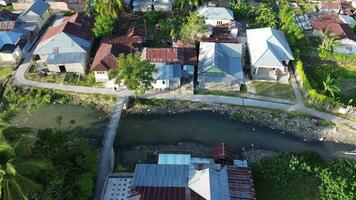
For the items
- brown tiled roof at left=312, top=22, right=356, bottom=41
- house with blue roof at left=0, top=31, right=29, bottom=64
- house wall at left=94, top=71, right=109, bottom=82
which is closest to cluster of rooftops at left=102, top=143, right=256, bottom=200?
house wall at left=94, top=71, right=109, bottom=82

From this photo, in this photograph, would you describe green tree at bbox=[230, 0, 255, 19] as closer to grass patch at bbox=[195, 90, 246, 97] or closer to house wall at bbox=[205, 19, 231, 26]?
house wall at bbox=[205, 19, 231, 26]

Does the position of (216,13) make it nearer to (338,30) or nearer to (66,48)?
(338,30)

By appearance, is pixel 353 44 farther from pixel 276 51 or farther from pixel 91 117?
pixel 91 117

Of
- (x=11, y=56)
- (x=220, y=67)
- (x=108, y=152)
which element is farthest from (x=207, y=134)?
(x=11, y=56)

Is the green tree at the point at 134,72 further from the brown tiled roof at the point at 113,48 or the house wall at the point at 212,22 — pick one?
the house wall at the point at 212,22

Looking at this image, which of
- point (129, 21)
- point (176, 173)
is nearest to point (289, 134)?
point (176, 173)
